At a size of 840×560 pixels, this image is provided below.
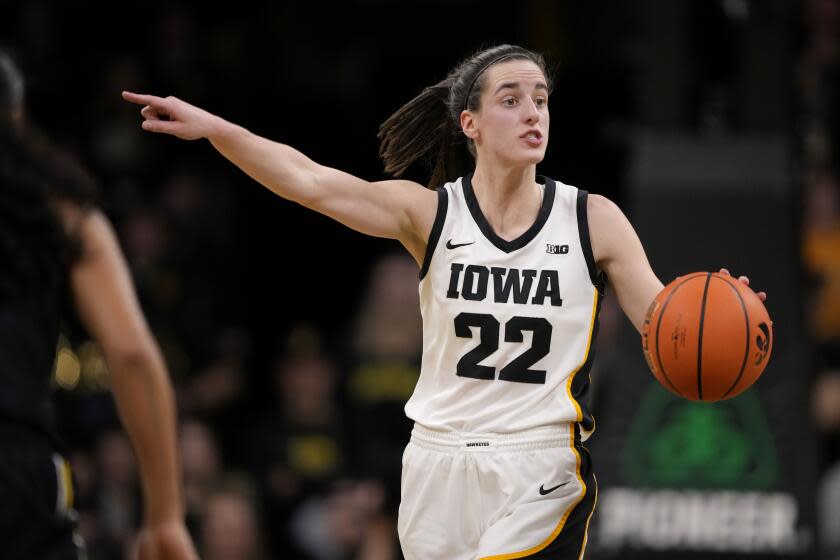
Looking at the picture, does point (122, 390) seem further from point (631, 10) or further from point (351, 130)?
point (631, 10)

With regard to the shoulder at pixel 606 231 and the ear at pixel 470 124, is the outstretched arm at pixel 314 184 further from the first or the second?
the shoulder at pixel 606 231

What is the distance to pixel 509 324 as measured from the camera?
4770 mm

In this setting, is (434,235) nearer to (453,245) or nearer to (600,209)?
(453,245)

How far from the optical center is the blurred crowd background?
930 centimetres

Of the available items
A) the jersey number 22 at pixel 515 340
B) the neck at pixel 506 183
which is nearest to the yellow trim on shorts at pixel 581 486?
the jersey number 22 at pixel 515 340

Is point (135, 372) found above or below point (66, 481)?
above

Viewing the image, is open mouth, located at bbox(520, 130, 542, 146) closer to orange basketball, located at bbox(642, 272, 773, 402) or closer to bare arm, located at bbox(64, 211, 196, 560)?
orange basketball, located at bbox(642, 272, 773, 402)

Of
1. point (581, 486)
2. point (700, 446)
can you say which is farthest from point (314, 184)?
point (700, 446)

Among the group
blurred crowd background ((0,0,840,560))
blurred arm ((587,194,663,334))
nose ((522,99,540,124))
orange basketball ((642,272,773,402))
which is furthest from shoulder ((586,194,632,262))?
blurred crowd background ((0,0,840,560))

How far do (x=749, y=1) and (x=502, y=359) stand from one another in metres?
5.21

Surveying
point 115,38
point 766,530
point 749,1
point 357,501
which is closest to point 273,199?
point 115,38

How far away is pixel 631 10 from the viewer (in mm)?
13102

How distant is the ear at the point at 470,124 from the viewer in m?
5.01

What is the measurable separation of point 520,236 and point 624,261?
1.12 feet
